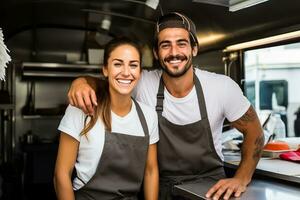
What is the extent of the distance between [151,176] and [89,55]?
2639mm

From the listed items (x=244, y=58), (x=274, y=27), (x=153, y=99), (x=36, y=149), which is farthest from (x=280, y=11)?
(x=36, y=149)

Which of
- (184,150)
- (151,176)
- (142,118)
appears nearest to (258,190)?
(184,150)

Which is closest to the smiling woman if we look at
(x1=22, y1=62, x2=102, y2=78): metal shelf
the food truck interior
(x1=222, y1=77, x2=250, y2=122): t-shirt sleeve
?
(x1=222, y1=77, x2=250, y2=122): t-shirt sleeve

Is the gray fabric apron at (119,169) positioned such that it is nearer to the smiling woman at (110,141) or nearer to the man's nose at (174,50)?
the smiling woman at (110,141)

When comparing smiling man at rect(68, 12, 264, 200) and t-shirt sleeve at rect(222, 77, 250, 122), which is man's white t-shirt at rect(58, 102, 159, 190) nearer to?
smiling man at rect(68, 12, 264, 200)

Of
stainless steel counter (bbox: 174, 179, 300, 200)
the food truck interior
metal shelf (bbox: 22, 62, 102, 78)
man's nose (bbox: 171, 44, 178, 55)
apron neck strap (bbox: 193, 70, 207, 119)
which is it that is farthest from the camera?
metal shelf (bbox: 22, 62, 102, 78)

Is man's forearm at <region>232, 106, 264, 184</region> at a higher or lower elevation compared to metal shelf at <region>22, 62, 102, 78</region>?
lower

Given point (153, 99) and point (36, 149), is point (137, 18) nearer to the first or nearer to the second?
point (36, 149)

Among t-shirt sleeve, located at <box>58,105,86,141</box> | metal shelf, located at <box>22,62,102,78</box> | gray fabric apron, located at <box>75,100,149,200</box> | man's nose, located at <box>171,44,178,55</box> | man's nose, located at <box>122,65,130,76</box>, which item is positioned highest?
metal shelf, located at <box>22,62,102,78</box>

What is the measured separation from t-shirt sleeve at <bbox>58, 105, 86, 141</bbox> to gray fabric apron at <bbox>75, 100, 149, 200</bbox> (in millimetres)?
134

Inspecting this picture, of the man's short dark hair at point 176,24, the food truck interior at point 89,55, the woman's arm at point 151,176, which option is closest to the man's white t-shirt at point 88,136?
the woman's arm at point 151,176

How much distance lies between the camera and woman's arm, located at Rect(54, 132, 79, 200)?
5.24 feet

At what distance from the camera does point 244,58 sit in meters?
2.82

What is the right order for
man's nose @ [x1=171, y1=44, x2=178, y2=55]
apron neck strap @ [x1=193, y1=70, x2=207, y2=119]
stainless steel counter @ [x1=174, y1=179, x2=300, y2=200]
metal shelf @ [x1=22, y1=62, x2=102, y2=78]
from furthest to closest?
1. metal shelf @ [x1=22, y1=62, x2=102, y2=78]
2. apron neck strap @ [x1=193, y1=70, x2=207, y2=119]
3. man's nose @ [x1=171, y1=44, x2=178, y2=55]
4. stainless steel counter @ [x1=174, y1=179, x2=300, y2=200]
